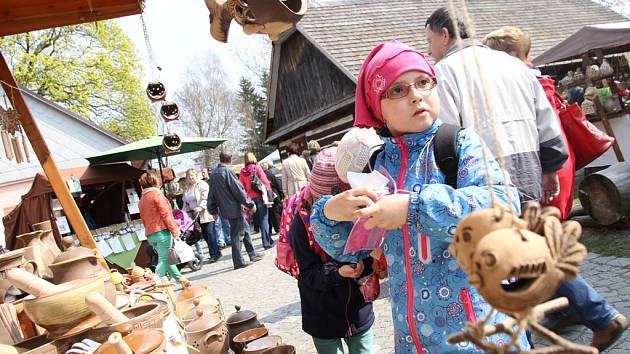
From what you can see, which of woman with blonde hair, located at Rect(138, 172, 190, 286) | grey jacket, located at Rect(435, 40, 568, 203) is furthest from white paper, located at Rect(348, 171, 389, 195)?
woman with blonde hair, located at Rect(138, 172, 190, 286)

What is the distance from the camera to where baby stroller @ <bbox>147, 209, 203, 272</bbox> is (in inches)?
324

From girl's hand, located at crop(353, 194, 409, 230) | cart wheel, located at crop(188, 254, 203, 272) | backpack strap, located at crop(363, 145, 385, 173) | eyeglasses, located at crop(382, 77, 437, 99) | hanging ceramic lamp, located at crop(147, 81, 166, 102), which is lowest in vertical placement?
cart wheel, located at crop(188, 254, 203, 272)

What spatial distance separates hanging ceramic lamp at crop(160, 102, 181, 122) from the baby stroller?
387 cm

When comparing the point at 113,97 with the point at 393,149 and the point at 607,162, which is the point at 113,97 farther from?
the point at 393,149

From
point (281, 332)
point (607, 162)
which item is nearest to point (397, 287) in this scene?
point (281, 332)

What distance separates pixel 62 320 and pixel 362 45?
35.7 feet

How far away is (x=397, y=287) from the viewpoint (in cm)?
135

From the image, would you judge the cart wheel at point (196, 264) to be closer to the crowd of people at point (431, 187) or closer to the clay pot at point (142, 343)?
the crowd of people at point (431, 187)

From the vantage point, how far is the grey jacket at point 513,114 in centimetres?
177

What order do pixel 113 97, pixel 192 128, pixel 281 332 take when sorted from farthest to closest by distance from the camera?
1. pixel 192 128
2. pixel 113 97
3. pixel 281 332

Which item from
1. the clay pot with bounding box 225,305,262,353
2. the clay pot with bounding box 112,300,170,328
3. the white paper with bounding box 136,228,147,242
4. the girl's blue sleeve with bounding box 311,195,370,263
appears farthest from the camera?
the white paper with bounding box 136,228,147,242

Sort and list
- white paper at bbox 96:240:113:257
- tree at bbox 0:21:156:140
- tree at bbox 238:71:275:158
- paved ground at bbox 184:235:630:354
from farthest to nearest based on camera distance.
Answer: tree at bbox 238:71:275:158 < tree at bbox 0:21:156:140 < white paper at bbox 96:240:113:257 < paved ground at bbox 184:235:630:354

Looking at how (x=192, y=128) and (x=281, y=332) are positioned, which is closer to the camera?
(x=281, y=332)

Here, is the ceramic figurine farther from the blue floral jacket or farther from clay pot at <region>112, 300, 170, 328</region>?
clay pot at <region>112, 300, 170, 328</region>
